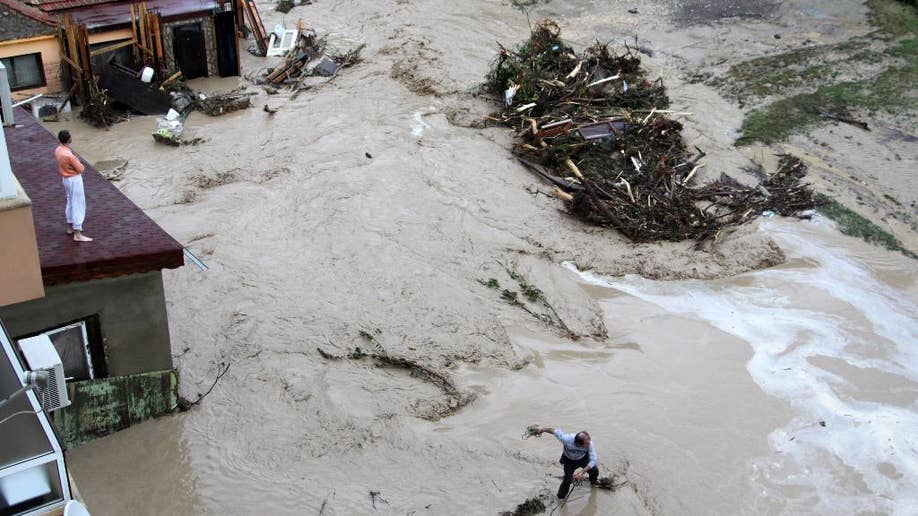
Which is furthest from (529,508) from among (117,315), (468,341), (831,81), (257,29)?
(257,29)

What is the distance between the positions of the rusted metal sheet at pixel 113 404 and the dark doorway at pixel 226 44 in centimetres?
1342

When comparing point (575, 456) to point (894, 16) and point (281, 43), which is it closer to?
point (281, 43)

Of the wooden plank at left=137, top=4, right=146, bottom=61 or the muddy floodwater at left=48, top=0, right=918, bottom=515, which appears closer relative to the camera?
the muddy floodwater at left=48, top=0, right=918, bottom=515

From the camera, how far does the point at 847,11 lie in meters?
25.8

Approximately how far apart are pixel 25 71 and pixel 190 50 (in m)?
4.04

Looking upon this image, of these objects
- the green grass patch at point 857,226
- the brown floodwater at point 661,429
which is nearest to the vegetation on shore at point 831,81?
Result: the green grass patch at point 857,226

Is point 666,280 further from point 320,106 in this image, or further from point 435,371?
point 320,106

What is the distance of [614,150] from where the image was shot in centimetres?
1750

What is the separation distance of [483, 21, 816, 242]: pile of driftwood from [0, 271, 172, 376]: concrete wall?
849 centimetres

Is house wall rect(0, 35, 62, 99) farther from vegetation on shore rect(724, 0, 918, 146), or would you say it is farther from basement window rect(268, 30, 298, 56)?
vegetation on shore rect(724, 0, 918, 146)

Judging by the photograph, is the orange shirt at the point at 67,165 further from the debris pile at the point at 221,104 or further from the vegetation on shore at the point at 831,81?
the vegetation on shore at the point at 831,81

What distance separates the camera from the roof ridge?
59.2 feet

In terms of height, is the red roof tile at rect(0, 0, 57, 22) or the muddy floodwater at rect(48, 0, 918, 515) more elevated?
the red roof tile at rect(0, 0, 57, 22)

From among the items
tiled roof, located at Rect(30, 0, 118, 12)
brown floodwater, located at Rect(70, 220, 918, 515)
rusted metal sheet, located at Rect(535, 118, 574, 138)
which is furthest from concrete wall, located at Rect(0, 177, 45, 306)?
tiled roof, located at Rect(30, 0, 118, 12)
